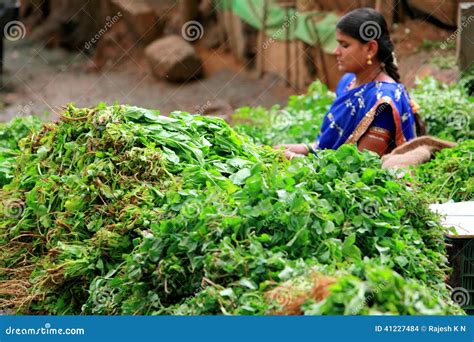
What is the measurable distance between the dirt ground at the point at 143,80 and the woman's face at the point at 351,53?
3.82 metres

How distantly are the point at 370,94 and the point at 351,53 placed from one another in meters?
0.26

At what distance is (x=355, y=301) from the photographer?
8.77 feet

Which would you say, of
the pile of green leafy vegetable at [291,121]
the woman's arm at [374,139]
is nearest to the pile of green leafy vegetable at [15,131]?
the pile of green leafy vegetable at [291,121]

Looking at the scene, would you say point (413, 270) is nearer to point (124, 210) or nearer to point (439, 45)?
point (124, 210)

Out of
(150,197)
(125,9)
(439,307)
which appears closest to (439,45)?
(125,9)

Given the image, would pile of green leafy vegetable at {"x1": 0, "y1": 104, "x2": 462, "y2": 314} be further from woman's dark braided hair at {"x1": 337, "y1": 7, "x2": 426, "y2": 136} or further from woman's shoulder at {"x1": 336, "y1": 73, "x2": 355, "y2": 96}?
woman's shoulder at {"x1": 336, "y1": 73, "x2": 355, "y2": 96}

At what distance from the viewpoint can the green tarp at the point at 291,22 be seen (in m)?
10.1

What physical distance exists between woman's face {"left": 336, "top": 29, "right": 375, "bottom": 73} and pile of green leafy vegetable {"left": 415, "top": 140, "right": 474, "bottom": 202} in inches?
28.6

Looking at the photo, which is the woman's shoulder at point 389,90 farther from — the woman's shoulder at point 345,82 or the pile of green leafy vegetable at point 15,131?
the pile of green leafy vegetable at point 15,131

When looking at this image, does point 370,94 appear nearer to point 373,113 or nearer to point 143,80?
point 373,113

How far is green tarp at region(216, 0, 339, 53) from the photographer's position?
10.1 m

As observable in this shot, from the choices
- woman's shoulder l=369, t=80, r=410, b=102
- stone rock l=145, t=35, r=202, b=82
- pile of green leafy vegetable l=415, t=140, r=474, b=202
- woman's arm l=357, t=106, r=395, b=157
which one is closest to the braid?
woman's shoulder l=369, t=80, r=410, b=102

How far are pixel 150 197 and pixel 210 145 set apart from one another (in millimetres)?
512

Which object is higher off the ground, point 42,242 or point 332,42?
point 332,42
